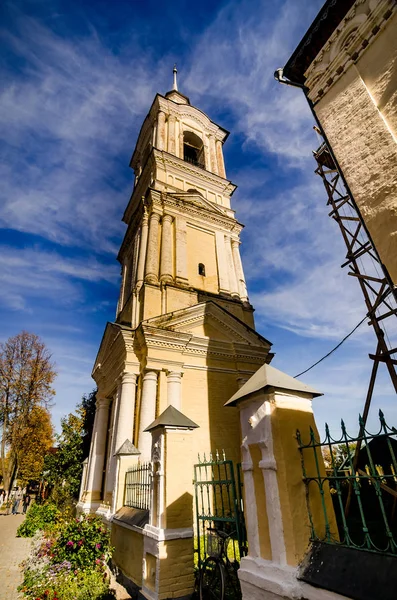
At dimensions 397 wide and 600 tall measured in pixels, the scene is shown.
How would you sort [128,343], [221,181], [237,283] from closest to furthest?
[128,343]
[237,283]
[221,181]

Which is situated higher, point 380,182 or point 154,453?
point 380,182

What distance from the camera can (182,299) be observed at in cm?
1382

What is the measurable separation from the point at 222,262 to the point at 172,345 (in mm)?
6399

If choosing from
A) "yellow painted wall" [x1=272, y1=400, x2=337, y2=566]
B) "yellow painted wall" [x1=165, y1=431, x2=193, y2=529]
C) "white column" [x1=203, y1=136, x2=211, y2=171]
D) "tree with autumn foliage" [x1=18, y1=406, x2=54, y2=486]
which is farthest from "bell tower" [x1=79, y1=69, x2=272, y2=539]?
"tree with autumn foliage" [x1=18, y1=406, x2=54, y2=486]

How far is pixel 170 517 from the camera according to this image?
5285mm

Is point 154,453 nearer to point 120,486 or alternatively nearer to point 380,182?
point 120,486

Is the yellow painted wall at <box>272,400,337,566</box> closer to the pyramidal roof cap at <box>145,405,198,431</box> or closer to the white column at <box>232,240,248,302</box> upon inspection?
the pyramidal roof cap at <box>145,405,198,431</box>

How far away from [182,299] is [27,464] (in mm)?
20695

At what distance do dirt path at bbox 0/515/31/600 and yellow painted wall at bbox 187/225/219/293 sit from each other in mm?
11237

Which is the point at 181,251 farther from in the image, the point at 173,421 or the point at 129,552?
the point at 129,552

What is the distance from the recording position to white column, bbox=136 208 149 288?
14586 mm

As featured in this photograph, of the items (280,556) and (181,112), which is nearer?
(280,556)

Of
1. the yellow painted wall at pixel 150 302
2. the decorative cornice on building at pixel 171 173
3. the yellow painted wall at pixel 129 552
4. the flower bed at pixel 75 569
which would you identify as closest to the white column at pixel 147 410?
the yellow painted wall at pixel 129 552

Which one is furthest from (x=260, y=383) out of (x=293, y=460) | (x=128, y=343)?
(x=128, y=343)
